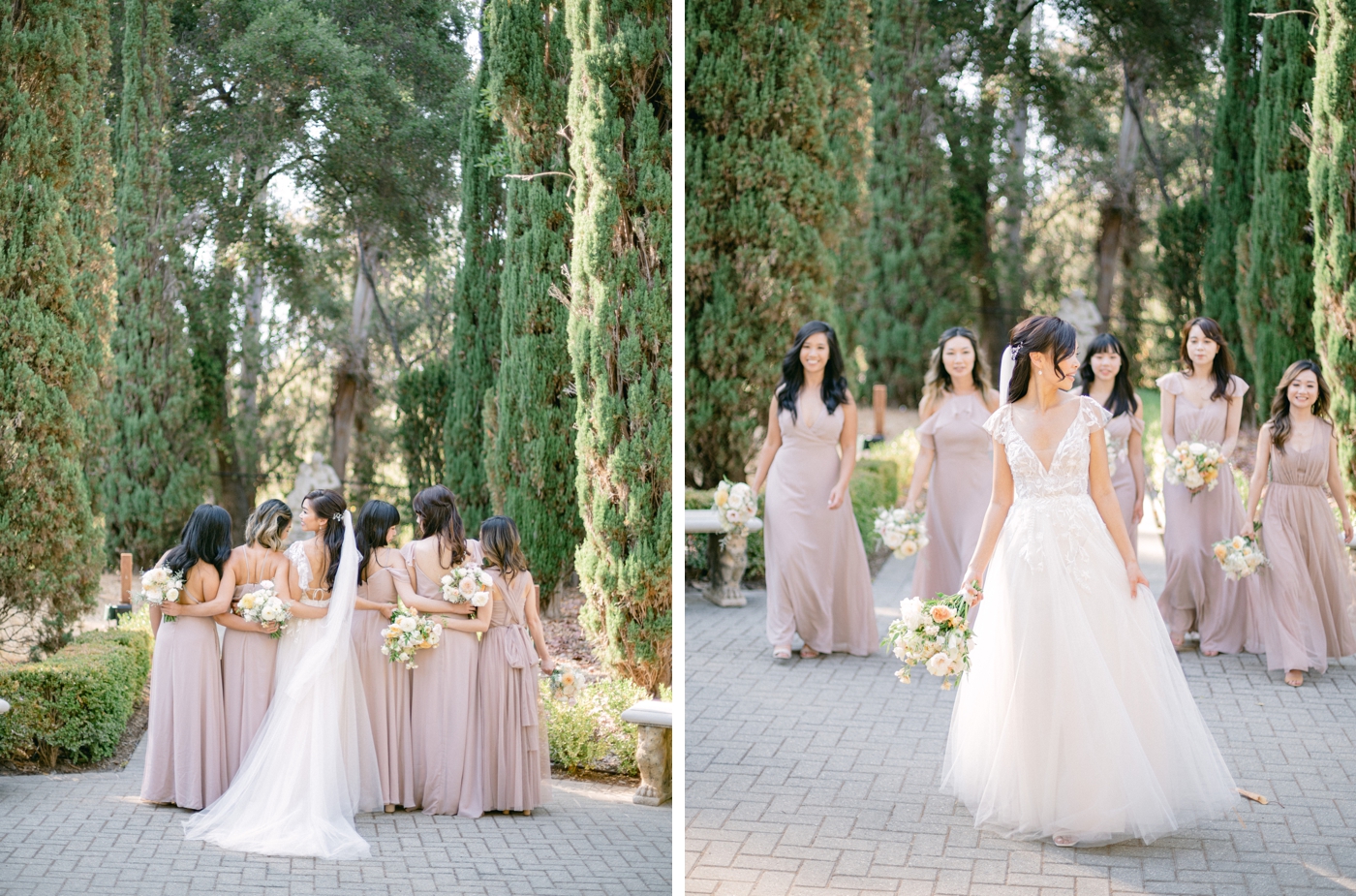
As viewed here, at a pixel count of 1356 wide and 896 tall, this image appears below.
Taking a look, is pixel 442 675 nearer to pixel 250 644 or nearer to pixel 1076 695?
pixel 250 644

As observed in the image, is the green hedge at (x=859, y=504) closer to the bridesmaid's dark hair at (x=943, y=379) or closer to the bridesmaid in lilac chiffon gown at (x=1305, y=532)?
the bridesmaid's dark hair at (x=943, y=379)

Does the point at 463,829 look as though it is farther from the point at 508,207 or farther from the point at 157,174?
the point at 157,174

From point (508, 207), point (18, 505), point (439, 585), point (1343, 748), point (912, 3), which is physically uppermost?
point (912, 3)

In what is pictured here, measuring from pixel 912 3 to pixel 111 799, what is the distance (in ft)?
34.9

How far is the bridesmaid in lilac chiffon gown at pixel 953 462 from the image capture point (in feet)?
17.7

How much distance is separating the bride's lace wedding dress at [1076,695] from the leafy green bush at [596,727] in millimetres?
1239

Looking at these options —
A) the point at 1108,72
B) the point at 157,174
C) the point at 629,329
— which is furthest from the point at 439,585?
the point at 1108,72

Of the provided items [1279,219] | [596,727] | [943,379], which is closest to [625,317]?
[596,727]

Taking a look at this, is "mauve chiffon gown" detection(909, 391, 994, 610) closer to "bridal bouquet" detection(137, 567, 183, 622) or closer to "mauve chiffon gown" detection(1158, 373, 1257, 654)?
"mauve chiffon gown" detection(1158, 373, 1257, 654)

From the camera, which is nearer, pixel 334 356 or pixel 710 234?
pixel 334 356

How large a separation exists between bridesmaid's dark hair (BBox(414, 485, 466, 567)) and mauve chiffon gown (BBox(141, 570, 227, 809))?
33.6 inches

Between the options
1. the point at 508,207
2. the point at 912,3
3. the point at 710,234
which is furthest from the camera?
the point at 912,3

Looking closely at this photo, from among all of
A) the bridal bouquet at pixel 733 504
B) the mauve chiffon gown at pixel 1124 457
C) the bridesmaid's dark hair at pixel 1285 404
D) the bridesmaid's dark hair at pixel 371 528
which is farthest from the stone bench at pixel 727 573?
the bridesmaid's dark hair at pixel 1285 404

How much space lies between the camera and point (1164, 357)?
29.3 feet
